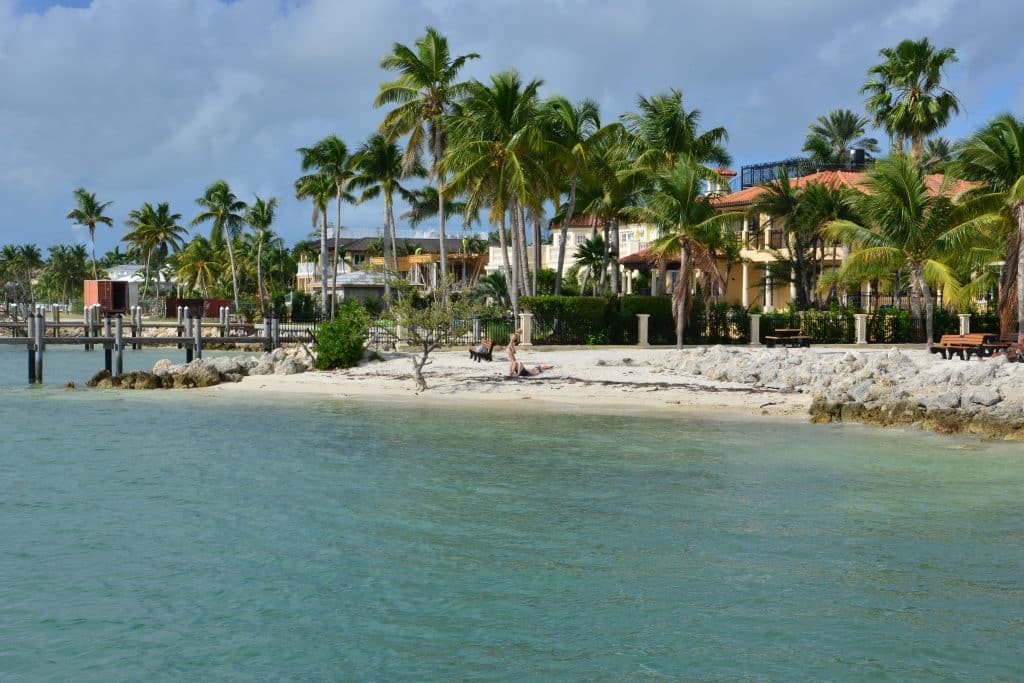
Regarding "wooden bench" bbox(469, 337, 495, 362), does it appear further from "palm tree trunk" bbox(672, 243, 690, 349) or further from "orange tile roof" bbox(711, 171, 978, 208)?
"orange tile roof" bbox(711, 171, 978, 208)

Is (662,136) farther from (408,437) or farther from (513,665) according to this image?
(513,665)

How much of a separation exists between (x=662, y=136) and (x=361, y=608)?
43795mm

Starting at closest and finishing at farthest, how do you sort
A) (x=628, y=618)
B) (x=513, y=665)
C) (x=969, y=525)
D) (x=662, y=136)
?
(x=513, y=665) → (x=628, y=618) → (x=969, y=525) → (x=662, y=136)

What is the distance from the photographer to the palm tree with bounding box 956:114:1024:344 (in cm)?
3484

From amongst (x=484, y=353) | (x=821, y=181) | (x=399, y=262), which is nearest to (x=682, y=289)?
(x=484, y=353)

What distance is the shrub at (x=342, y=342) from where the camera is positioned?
35188 mm

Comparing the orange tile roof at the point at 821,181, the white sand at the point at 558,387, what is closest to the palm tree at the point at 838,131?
the orange tile roof at the point at 821,181

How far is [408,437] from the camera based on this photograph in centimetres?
2373

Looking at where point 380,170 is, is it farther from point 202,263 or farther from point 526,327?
point 202,263

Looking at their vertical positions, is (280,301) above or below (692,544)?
above

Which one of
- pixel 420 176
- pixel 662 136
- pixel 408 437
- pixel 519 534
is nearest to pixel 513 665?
pixel 519 534

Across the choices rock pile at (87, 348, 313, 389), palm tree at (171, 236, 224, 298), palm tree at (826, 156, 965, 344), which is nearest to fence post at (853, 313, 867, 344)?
palm tree at (826, 156, 965, 344)

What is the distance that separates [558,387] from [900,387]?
933 centimetres

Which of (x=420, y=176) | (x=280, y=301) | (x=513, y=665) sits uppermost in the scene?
(x=420, y=176)
